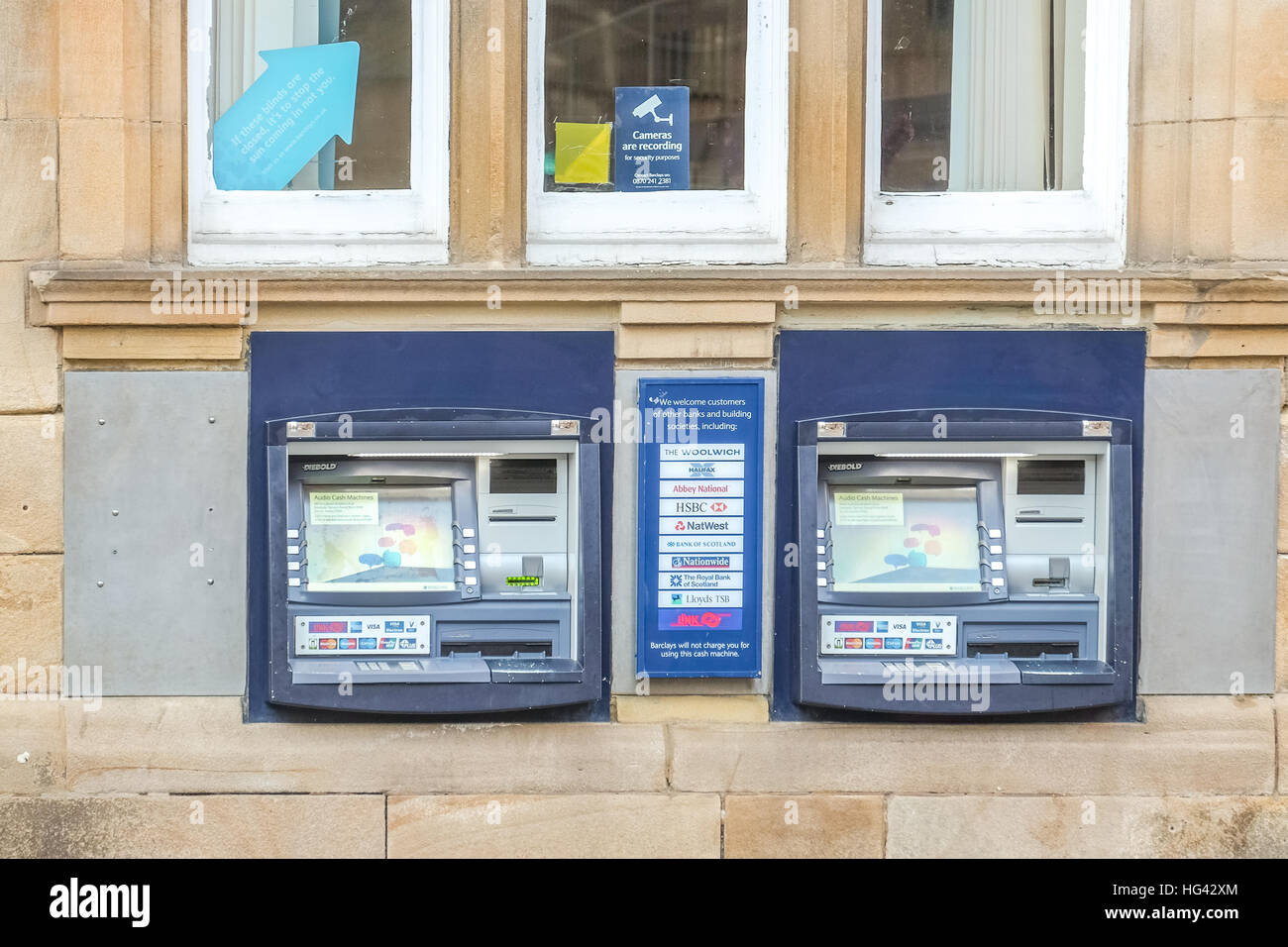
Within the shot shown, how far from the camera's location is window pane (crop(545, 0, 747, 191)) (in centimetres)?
545

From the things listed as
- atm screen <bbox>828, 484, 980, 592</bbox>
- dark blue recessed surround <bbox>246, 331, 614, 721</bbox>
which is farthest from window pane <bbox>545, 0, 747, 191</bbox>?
atm screen <bbox>828, 484, 980, 592</bbox>

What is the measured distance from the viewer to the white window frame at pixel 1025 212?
17.7 feet

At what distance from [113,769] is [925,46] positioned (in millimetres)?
4635

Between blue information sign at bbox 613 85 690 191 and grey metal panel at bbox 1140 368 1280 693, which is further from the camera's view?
blue information sign at bbox 613 85 690 191

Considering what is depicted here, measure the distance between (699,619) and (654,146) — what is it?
6.77 ft

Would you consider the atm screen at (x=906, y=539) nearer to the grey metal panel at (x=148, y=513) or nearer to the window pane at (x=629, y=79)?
the window pane at (x=629, y=79)

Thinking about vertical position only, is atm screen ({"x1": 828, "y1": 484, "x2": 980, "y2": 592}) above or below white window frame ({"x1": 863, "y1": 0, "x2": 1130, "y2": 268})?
below

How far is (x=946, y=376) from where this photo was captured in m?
5.20

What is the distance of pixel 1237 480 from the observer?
17.1 feet

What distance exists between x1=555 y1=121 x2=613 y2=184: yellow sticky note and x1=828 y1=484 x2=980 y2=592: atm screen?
1.77 metres

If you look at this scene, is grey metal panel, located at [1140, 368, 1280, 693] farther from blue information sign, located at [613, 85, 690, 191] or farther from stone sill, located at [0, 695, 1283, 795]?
blue information sign, located at [613, 85, 690, 191]

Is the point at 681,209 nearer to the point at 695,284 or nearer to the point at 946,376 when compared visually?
the point at 695,284

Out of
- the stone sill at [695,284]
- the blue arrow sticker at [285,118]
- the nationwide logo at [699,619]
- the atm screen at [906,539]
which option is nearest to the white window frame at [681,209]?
the stone sill at [695,284]

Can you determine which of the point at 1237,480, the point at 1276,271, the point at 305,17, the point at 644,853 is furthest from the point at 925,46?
the point at 644,853
